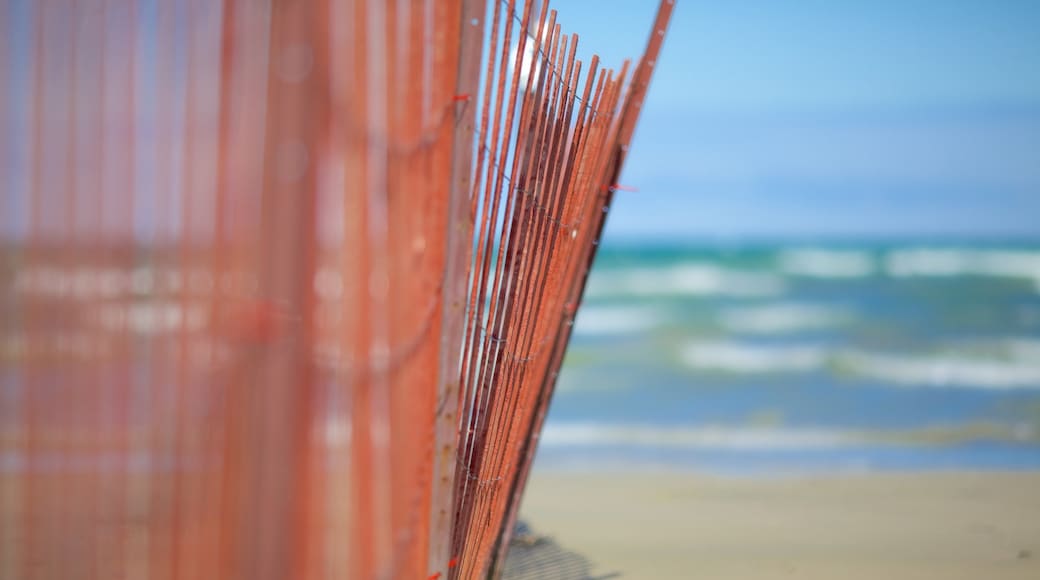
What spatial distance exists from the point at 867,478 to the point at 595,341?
32.7 ft

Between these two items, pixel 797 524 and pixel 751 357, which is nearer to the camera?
pixel 797 524

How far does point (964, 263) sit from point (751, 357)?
44.1ft

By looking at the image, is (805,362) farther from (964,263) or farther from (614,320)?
(964,263)

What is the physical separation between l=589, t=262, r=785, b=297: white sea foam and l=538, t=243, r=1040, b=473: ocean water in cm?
7

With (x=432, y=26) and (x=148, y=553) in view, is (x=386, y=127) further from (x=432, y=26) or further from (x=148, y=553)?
(x=148, y=553)

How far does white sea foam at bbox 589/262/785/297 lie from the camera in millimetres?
25000

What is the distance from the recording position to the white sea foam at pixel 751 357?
15.5m

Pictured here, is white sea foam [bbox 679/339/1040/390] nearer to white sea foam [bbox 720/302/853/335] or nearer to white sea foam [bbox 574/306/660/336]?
white sea foam [bbox 574/306/660/336]

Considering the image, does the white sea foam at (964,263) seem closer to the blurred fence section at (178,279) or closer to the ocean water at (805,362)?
the ocean water at (805,362)

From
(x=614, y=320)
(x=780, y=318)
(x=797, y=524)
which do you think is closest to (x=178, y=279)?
(x=797, y=524)

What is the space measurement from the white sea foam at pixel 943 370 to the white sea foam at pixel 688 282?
8079 millimetres

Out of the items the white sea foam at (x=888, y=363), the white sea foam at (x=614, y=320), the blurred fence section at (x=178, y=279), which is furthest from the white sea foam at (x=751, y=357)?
the blurred fence section at (x=178, y=279)

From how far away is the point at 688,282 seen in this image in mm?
26875

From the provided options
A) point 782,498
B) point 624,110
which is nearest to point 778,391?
point 782,498
